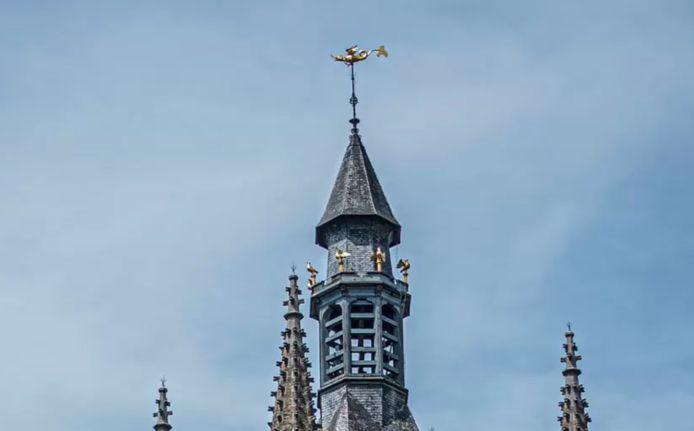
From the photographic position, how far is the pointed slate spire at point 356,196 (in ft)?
406

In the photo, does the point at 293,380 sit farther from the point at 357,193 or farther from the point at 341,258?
the point at 357,193

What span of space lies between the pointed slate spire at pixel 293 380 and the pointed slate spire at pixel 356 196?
5158 mm

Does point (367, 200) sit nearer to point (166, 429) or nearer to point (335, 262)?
point (335, 262)

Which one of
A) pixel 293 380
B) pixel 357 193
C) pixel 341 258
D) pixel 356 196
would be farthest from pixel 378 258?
pixel 293 380

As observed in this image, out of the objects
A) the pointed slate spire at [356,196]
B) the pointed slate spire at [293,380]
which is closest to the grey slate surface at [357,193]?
the pointed slate spire at [356,196]

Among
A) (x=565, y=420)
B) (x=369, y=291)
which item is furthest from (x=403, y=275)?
(x=565, y=420)

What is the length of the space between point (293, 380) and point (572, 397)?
10.7 m

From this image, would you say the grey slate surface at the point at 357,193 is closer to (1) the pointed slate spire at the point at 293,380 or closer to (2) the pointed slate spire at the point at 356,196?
(2) the pointed slate spire at the point at 356,196

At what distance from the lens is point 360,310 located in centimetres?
12219

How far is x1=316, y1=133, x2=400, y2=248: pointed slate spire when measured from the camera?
12388 centimetres

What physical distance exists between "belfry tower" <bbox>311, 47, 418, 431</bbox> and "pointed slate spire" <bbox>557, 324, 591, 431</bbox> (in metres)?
6.45

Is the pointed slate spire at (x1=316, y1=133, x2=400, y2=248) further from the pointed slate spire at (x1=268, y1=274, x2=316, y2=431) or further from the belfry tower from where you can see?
the pointed slate spire at (x1=268, y1=274, x2=316, y2=431)

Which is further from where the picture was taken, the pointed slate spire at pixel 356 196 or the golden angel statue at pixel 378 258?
the pointed slate spire at pixel 356 196

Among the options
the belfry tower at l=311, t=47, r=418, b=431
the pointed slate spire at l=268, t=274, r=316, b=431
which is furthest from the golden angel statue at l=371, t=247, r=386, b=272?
the pointed slate spire at l=268, t=274, r=316, b=431
